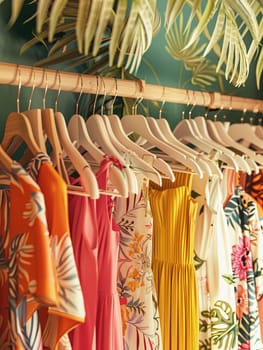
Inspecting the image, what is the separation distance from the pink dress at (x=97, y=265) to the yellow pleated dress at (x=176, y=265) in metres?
0.24

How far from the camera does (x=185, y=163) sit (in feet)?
4.22

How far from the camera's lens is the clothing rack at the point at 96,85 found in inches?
46.3

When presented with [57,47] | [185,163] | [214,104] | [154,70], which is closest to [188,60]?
[154,70]

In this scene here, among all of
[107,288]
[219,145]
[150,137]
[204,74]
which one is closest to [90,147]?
[150,137]

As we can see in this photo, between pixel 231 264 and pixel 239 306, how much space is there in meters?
0.13

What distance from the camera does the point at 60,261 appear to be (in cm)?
98

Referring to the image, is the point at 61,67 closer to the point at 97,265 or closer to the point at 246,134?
A: the point at 246,134

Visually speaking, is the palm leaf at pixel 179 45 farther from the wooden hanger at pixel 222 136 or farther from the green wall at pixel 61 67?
the wooden hanger at pixel 222 136

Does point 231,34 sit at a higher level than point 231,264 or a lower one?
higher

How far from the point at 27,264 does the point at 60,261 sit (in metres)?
0.06

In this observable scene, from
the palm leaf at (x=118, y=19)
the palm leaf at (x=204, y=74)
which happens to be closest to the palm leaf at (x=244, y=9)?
the palm leaf at (x=118, y=19)

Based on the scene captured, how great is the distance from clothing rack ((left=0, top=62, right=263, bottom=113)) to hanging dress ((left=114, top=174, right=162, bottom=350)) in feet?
0.74

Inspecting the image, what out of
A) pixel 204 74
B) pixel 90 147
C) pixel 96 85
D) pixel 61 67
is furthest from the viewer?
pixel 204 74

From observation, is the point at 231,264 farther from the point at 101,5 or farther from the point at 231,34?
the point at 101,5
